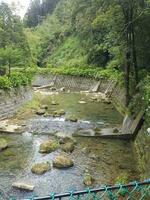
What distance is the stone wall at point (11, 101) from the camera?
74.5 feet

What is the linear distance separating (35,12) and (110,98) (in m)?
59.7

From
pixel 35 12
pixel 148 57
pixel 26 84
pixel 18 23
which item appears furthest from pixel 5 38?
pixel 35 12

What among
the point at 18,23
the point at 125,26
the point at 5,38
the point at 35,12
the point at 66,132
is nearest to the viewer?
the point at 66,132

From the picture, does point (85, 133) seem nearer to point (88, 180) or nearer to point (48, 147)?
point (48, 147)

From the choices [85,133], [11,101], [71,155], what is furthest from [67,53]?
[71,155]

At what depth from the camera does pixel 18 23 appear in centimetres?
4088

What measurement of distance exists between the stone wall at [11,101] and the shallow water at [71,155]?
209 centimetres

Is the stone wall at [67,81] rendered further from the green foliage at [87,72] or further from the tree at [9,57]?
the tree at [9,57]

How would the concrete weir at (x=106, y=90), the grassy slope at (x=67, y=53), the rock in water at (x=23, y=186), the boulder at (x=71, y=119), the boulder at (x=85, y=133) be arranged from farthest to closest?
the grassy slope at (x=67, y=53) → the boulder at (x=71, y=119) → the boulder at (x=85, y=133) → the concrete weir at (x=106, y=90) → the rock in water at (x=23, y=186)

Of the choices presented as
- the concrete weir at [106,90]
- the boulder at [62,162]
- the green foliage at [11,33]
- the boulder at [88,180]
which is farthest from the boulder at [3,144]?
the green foliage at [11,33]

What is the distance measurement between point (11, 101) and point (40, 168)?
1251 centimetres

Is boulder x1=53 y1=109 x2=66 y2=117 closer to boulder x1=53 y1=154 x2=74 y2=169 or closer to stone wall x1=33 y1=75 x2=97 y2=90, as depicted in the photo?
boulder x1=53 y1=154 x2=74 y2=169

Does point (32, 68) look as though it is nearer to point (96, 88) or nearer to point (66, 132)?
point (96, 88)

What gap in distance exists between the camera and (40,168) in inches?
504
